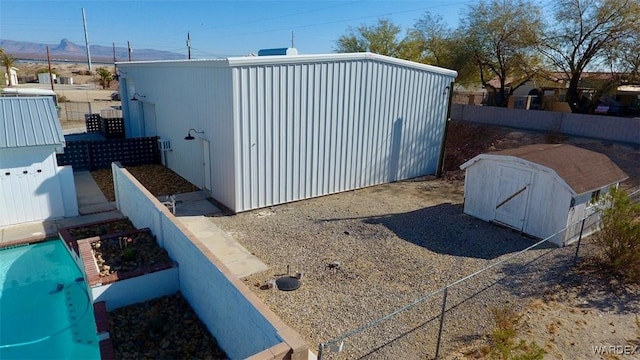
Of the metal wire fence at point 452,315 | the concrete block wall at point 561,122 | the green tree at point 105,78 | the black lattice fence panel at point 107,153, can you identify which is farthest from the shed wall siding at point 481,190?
the green tree at point 105,78

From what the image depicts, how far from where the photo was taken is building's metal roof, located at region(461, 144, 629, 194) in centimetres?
905

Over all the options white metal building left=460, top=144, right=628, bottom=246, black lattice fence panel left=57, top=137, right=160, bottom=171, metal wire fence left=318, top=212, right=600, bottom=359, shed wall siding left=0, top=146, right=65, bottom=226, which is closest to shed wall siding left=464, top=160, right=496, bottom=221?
white metal building left=460, top=144, right=628, bottom=246

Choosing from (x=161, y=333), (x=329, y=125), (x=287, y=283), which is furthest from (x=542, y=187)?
(x=161, y=333)

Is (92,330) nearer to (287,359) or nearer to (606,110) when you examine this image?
(287,359)

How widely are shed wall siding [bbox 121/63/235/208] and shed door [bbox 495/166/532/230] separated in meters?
7.02

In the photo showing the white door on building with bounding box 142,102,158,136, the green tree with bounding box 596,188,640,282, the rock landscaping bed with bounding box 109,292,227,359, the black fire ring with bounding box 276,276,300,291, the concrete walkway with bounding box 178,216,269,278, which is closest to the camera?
the rock landscaping bed with bounding box 109,292,227,359

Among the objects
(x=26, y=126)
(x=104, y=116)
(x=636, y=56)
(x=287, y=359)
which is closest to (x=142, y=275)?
(x=287, y=359)

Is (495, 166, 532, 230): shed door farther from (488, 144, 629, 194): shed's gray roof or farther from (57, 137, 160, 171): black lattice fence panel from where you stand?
(57, 137, 160, 171): black lattice fence panel

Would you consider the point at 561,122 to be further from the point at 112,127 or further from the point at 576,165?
the point at 112,127

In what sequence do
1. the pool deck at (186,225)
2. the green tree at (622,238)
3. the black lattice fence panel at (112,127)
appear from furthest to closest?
1. the black lattice fence panel at (112,127)
2. the pool deck at (186,225)
3. the green tree at (622,238)

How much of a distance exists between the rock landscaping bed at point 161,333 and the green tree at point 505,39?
78.5ft

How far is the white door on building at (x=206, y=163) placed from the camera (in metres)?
12.0

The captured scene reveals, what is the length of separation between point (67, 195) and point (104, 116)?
13.4 m

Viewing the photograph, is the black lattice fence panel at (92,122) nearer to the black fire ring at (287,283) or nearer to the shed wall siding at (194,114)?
the shed wall siding at (194,114)
